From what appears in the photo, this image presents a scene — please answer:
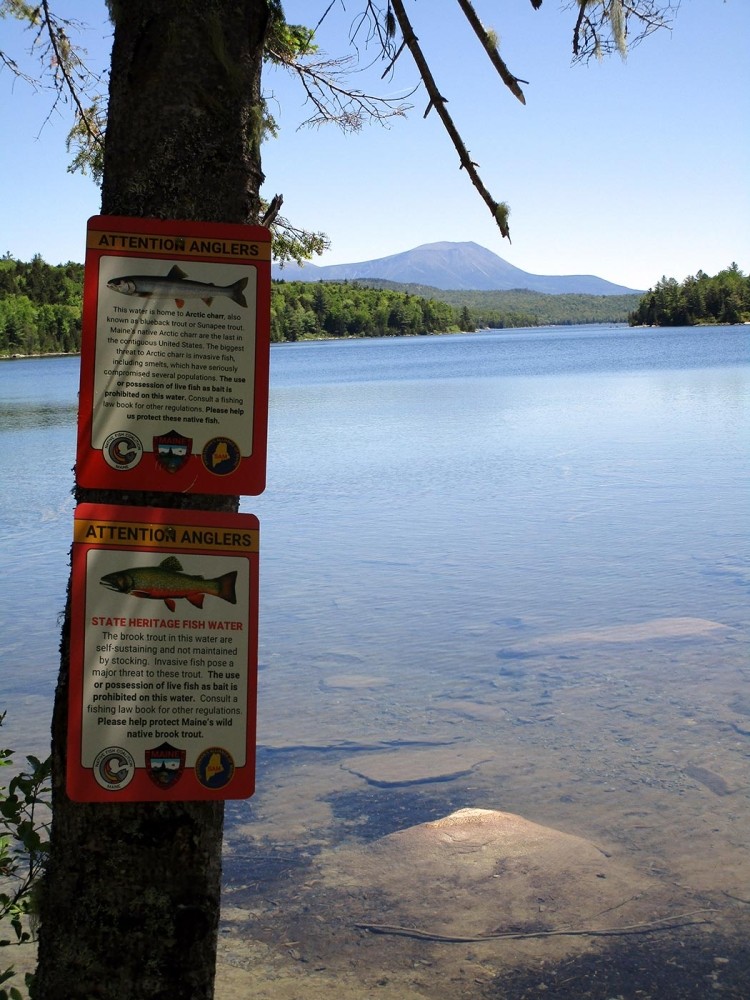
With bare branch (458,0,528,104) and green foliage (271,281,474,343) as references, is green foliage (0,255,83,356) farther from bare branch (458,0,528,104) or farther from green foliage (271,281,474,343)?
bare branch (458,0,528,104)

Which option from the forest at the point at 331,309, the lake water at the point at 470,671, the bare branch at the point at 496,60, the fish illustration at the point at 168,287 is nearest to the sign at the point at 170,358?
the fish illustration at the point at 168,287

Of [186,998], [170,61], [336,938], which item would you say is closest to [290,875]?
[336,938]

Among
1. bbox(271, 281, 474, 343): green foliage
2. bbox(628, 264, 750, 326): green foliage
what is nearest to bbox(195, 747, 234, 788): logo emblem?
bbox(271, 281, 474, 343): green foliage

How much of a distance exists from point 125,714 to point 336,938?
2906 mm

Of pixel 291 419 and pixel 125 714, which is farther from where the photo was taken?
pixel 291 419

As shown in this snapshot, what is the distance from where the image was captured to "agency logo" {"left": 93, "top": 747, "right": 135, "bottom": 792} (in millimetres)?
2043

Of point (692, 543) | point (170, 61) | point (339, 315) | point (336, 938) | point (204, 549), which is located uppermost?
point (339, 315)

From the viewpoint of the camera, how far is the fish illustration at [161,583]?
2.04 meters

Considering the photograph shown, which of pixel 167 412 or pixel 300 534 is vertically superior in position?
pixel 167 412

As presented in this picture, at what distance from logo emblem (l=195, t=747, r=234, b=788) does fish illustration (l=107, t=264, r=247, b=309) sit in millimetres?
860

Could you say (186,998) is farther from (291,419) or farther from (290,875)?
(291,419)

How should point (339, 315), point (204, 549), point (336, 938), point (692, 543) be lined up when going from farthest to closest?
point (339, 315)
point (692, 543)
point (336, 938)
point (204, 549)

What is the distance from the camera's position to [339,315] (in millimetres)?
170375

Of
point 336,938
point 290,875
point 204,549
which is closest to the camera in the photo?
point 204,549
